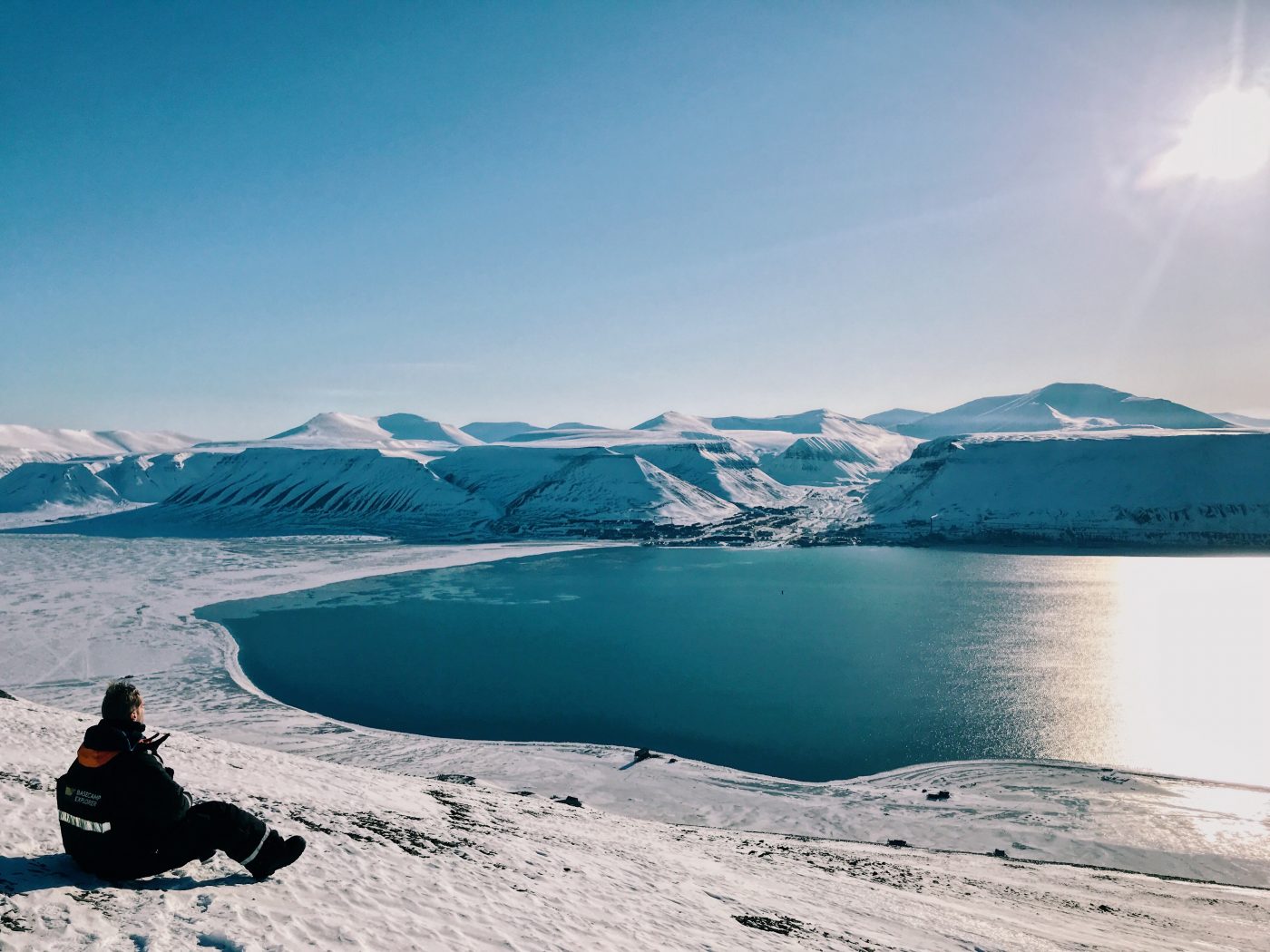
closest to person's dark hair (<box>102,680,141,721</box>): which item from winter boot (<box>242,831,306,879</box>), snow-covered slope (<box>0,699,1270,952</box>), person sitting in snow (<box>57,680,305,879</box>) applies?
person sitting in snow (<box>57,680,305,879</box>)

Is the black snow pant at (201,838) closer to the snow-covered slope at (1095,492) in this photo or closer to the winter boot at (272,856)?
the winter boot at (272,856)

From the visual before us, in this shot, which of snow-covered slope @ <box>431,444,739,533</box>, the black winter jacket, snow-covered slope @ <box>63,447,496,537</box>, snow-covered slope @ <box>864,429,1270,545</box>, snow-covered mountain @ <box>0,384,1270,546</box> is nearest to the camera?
the black winter jacket

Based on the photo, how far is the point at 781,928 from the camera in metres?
10.8

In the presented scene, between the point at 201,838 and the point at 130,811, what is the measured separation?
76 cm

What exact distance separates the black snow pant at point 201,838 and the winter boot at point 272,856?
19 centimetres

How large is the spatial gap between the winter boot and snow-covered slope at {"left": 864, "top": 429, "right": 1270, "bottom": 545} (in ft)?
469

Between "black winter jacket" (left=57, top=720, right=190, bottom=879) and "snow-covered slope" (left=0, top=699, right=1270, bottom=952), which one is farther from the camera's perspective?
"snow-covered slope" (left=0, top=699, right=1270, bottom=952)

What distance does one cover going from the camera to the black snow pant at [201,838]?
6895mm

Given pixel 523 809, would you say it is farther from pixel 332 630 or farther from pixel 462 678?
pixel 332 630

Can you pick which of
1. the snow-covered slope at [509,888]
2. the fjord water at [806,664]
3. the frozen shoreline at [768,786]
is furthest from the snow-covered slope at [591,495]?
the snow-covered slope at [509,888]

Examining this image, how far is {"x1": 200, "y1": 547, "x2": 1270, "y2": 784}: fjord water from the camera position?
39188mm

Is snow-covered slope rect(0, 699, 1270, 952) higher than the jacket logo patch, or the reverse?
the jacket logo patch

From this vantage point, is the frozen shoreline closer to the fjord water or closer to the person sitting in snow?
the fjord water

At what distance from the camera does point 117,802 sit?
652 centimetres
